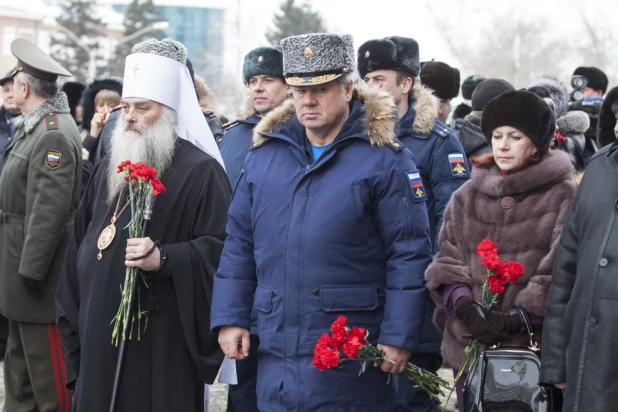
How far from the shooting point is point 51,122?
6816 millimetres

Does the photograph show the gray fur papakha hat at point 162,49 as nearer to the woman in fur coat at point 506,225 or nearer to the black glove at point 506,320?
the woman in fur coat at point 506,225

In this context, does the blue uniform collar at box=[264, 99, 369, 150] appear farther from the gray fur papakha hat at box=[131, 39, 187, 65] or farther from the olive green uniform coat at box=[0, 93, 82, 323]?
the olive green uniform coat at box=[0, 93, 82, 323]

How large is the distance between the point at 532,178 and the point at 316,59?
1.12 metres

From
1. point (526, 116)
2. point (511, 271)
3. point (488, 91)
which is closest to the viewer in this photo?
point (511, 271)

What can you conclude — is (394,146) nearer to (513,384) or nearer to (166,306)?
(513,384)

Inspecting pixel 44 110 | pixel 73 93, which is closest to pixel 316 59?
pixel 44 110

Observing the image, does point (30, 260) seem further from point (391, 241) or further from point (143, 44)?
point (391, 241)

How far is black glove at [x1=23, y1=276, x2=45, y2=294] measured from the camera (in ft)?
21.7

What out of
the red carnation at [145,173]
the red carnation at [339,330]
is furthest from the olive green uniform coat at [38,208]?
the red carnation at [339,330]

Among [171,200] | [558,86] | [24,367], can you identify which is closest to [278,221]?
[171,200]

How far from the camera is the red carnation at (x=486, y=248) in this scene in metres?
4.29

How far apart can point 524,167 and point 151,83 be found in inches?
77.5

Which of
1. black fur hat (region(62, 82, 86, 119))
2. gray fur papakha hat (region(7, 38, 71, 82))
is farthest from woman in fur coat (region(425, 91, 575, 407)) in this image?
black fur hat (region(62, 82, 86, 119))

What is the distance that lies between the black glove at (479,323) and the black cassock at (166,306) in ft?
4.33
